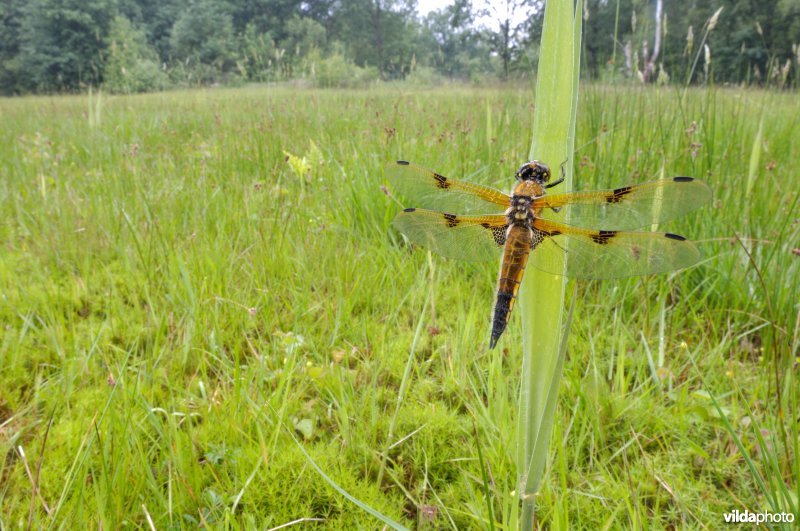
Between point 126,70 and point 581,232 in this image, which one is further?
point 126,70

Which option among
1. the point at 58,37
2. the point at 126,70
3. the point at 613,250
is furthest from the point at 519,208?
the point at 58,37

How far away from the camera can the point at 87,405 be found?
1358 mm

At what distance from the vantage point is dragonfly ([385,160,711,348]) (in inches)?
34.6

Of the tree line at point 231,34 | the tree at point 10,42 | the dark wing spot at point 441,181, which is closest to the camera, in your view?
the dark wing spot at point 441,181

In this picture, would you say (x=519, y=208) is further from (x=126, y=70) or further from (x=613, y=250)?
(x=126, y=70)

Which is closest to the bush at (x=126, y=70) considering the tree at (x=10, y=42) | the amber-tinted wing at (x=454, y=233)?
the amber-tinted wing at (x=454, y=233)

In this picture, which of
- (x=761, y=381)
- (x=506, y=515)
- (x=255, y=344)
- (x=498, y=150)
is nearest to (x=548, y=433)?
(x=506, y=515)

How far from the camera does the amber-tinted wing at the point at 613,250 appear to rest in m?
0.89

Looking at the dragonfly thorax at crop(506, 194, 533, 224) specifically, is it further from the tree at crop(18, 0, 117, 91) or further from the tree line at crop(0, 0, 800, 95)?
the tree at crop(18, 0, 117, 91)

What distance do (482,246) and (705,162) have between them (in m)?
2.13

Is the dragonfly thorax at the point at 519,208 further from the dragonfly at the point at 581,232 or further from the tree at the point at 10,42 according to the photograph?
the tree at the point at 10,42

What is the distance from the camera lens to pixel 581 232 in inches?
37.3

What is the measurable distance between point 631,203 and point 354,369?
1.05 m

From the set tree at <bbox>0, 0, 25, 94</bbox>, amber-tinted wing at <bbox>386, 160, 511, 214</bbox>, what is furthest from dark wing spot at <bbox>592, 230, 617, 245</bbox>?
tree at <bbox>0, 0, 25, 94</bbox>
